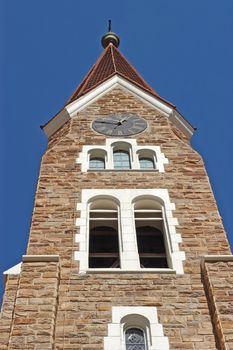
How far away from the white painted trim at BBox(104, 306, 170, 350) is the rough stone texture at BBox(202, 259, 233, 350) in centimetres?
113

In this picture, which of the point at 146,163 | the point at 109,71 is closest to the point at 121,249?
the point at 146,163

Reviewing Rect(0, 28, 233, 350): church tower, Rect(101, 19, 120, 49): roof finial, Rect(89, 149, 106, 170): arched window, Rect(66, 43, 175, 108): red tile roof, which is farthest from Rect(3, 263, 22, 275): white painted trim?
Rect(101, 19, 120, 49): roof finial

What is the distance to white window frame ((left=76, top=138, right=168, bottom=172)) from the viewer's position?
21.6 meters

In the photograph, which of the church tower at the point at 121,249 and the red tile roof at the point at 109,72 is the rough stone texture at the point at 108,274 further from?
the red tile roof at the point at 109,72

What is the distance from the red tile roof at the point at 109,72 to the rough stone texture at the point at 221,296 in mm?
11931

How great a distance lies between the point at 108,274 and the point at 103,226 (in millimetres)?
3545

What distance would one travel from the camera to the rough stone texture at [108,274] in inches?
569

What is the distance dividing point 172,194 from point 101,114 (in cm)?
685

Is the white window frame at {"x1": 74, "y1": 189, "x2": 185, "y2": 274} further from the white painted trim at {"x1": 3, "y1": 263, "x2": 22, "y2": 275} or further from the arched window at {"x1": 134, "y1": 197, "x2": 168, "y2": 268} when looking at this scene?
the white painted trim at {"x1": 3, "y1": 263, "x2": 22, "y2": 275}

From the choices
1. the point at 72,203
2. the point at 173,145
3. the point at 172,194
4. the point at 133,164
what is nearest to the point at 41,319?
the point at 72,203

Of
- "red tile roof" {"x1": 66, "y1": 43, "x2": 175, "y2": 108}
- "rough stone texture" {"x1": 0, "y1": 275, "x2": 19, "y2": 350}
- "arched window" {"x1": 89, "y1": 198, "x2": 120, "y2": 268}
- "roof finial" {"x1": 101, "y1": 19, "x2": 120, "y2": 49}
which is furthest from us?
"roof finial" {"x1": 101, "y1": 19, "x2": 120, "y2": 49}

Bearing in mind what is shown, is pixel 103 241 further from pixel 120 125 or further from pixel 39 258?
pixel 120 125

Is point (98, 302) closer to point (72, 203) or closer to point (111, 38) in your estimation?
point (72, 203)

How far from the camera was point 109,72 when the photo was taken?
3216 centimetres
